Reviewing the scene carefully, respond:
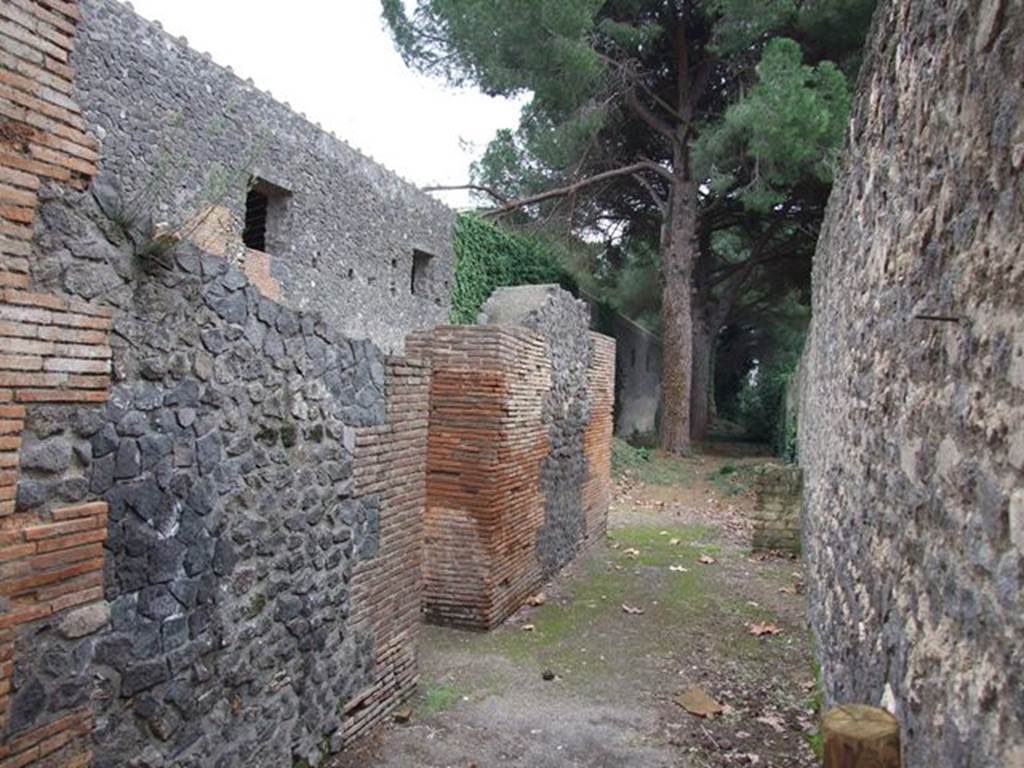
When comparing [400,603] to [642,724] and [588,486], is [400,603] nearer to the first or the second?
[642,724]

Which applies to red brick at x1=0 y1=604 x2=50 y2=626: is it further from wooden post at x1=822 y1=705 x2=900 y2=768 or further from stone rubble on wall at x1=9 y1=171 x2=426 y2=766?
wooden post at x1=822 y1=705 x2=900 y2=768

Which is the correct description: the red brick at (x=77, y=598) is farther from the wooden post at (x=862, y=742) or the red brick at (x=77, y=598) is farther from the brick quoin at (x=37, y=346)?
the wooden post at (x=862, y=742)

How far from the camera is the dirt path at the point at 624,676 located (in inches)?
167

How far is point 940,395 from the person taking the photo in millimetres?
2154

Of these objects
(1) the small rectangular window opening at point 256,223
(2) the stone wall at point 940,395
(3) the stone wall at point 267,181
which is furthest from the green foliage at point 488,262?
(2) the stone wall at point 940,395

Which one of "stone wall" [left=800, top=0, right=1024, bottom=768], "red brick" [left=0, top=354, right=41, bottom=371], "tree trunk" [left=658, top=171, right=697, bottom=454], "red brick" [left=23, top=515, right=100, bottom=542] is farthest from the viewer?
"tree trunk" [left=658, top=171, right=697, bottom=454]

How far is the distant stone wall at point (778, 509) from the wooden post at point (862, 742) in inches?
310

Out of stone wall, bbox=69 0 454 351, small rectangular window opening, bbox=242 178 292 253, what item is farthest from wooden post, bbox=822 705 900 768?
small rectangular window opening, bbox=242 178 292 253

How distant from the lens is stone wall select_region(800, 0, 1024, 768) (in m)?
→ 1.59

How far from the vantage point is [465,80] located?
15242 mm

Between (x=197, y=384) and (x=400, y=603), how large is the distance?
7.57 feet

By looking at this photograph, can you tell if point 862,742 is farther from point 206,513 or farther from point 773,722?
point 773,722

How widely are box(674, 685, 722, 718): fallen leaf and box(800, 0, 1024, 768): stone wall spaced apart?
1.16 metres

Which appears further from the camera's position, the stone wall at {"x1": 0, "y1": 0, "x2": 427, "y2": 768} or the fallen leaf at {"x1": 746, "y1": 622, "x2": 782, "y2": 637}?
the fallen leaf at {"x1": 746, "y1": 622, "x2": 782, "y2": 637}
